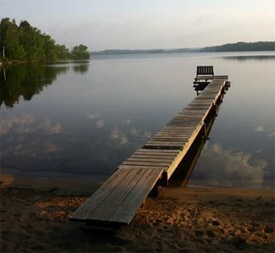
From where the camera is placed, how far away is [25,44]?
330 ft

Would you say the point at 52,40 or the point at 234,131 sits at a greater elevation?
the point at 52,40

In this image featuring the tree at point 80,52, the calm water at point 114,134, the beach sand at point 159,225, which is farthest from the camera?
the tree at point 80,52

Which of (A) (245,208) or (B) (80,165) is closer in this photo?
(A) (245,208)

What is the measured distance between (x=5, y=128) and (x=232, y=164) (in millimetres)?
10294

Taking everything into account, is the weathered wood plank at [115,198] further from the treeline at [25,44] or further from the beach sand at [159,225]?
the treeline at [25,44]

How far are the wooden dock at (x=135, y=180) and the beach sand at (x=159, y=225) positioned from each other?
34 cm

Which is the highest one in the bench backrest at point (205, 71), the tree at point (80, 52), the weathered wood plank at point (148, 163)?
the tree at point (80, 52)

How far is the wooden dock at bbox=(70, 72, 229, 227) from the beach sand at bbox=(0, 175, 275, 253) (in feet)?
1.11

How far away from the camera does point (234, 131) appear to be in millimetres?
14875

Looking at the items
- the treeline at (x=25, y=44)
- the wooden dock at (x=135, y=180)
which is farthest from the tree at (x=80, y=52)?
the wooden dock at (x=135, y=180)

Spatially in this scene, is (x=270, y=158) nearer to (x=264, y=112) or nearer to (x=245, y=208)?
(x=245, y=208)

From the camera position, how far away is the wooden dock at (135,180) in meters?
5.37

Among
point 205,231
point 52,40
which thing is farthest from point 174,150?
point 52,40

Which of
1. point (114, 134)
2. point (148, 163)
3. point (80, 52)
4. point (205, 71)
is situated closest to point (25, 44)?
point (80, 52)
